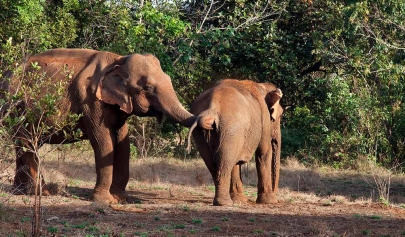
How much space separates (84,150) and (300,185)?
6414mm

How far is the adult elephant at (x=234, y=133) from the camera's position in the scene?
13109mm

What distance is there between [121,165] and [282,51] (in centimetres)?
988

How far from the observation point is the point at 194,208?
12.7 metres

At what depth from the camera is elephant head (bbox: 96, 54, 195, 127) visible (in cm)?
1329

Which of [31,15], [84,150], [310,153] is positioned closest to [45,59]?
[31,15]

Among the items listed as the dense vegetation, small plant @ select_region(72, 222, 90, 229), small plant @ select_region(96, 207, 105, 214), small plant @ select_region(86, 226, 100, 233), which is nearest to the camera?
small plant @ select_region(86, 226, 100, 233)

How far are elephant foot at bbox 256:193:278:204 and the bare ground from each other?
159 millimetres

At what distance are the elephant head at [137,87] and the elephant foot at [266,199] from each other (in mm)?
2624

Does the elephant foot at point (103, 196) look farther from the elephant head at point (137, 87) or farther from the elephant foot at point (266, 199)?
the elephant foot at point (266, 199)

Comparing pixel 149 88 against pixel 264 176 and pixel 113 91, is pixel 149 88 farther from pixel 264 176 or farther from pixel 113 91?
pixel 264 176

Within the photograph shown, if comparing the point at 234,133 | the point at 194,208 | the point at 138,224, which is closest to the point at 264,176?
the point at 234,133

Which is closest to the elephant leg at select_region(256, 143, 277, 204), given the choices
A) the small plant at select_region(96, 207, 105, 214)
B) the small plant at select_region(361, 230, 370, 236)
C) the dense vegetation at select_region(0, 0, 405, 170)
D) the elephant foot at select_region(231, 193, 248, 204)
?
the elephant foot at select_region(231, 193, 248, 204)

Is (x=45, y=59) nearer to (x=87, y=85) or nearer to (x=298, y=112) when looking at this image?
(x=87, y=85)

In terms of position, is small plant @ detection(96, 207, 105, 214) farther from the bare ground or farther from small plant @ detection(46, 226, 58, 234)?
small plant @ detection(46, 226, 58, 234)
